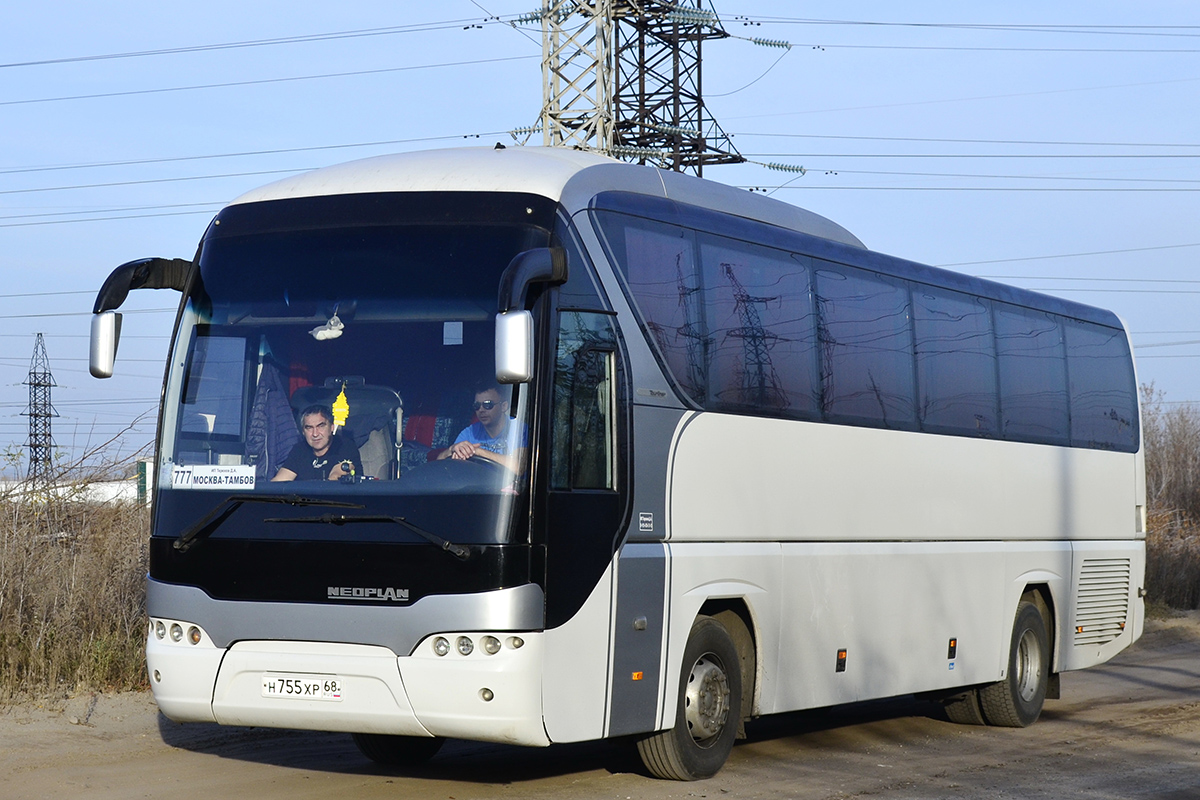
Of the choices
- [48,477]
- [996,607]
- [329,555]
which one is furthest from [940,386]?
[48,477]

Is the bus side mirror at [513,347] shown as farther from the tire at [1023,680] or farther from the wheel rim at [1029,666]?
the wheel rim at [1029,666]

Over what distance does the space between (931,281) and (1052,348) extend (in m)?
2.34

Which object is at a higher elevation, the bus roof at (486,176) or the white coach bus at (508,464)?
the bus roof at (486,176)

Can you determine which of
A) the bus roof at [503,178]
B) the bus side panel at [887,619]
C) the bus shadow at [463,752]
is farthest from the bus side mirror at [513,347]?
the bus side panel at [887,619]

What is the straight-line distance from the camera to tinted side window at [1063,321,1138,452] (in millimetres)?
15062

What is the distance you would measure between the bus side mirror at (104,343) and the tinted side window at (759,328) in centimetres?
366

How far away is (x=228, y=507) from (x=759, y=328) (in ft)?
12.9

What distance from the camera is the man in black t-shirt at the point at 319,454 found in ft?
27.4

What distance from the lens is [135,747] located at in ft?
35.4

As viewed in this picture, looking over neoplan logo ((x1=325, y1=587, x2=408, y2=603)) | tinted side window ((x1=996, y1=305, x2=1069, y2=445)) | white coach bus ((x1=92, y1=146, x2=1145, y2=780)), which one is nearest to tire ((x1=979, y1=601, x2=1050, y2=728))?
tinted side window ((x1=996, y1=305, x2=1069, y2=445))

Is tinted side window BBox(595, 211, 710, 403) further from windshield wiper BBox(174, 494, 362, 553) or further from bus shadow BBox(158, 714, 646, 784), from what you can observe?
bus shadow BBox(158, 714, 646, 784)

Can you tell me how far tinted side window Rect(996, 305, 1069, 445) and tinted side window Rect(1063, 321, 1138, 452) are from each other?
0.84 feet

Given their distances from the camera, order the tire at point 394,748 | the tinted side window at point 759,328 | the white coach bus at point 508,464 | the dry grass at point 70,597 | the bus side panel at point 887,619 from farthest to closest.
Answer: the dry grass at point 70,597
the bus side panel at point 887,619
the tire at point 394,748
the tinted side window at point 759,328
the white coach bus at point 508,464

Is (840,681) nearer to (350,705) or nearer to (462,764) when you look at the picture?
(462,764)
